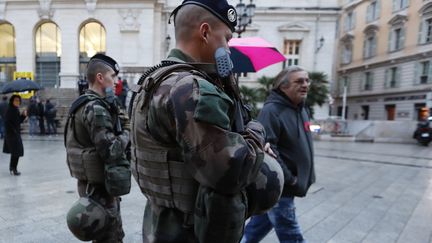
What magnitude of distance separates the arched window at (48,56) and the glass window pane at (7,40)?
290cm

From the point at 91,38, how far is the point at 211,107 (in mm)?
29104

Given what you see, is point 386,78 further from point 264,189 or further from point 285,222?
point 264,189

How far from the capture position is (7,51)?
2730cm

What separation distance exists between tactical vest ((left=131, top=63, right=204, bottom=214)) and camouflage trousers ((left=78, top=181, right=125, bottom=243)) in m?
1.34

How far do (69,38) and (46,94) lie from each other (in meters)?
7.20

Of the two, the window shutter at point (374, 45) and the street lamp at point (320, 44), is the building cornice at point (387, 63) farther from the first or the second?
the street lamp at point (320, 44)

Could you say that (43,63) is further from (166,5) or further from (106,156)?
(106,156)

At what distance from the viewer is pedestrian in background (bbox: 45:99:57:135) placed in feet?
48.5

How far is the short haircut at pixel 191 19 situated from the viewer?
1293 mm

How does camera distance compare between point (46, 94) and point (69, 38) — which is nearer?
point (46, 94)

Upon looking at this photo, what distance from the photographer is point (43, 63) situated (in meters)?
26.3

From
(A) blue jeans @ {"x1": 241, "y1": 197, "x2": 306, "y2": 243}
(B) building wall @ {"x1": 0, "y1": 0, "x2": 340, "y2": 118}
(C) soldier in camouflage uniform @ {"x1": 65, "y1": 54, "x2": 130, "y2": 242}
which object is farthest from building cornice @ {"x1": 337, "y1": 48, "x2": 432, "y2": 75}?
(C) soldier in camouflage uniform @ {"x1": 65, "y1": 54, "x2": 130, "y2": 242}

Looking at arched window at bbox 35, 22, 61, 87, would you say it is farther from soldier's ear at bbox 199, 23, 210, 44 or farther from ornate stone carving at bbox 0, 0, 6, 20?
soldier's ear at bbox 199, 23, 210, 44

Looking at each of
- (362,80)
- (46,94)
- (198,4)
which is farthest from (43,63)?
(362,80)
